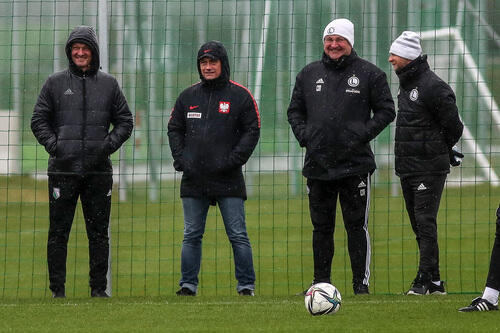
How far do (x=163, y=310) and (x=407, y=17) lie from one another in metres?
5.73

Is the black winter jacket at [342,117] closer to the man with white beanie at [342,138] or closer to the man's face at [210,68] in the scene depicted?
the man with white beanie at [342,138]

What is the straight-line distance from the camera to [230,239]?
9.13 m

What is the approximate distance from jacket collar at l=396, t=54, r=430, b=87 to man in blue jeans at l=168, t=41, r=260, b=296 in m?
1.27

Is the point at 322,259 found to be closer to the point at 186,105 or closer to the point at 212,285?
the point at 186,105

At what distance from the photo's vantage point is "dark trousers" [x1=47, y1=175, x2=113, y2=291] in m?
9.12

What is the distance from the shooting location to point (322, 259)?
9.03 meters

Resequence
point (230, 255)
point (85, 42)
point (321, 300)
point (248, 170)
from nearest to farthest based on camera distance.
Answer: point (321, 300) < point (85, 42) < point (230, 255) < point (248, 170)

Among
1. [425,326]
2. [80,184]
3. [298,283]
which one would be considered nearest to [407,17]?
[298,283]

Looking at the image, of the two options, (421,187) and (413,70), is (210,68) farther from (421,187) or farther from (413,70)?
(421,187)

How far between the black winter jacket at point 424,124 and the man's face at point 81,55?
2619 mm

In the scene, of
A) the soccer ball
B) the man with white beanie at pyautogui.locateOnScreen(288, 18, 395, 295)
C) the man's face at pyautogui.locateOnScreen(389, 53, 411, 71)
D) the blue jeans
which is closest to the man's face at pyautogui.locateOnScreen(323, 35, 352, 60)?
the man with white beanie at pyautogui.locateOnScreen(288, 18, 395, 295)

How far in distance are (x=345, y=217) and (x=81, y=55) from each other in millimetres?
2575

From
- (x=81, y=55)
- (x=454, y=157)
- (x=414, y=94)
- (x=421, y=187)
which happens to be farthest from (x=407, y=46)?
(x=81, y=55)

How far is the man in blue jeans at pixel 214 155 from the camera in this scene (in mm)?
9148
